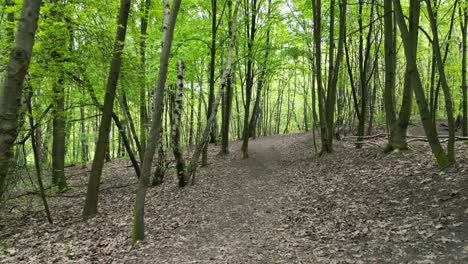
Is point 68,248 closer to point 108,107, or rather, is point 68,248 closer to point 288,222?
point 108,107

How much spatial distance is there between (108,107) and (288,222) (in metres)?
5.96

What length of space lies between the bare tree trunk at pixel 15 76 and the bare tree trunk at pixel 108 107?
4800mm

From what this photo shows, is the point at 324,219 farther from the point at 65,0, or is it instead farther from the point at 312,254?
the point at 65,0

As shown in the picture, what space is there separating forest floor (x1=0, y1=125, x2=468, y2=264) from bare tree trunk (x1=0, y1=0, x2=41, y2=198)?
3500 millimetres

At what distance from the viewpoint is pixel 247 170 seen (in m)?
14.1

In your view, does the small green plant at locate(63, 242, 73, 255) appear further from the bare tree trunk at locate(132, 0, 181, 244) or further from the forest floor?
the bare tree trunk at locate(132, 0, 181, 244)

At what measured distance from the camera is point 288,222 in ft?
23.5

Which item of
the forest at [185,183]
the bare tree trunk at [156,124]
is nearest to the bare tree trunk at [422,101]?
the forest at [185,183]

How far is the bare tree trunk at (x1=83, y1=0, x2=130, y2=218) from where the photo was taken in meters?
8.53

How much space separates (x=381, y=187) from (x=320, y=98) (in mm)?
7158

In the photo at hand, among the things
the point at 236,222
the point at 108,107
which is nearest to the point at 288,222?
the point at 236,222

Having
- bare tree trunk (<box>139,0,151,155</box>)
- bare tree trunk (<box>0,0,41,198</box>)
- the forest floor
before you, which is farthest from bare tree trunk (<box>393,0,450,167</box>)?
bare tree trunk (<box>139,0,151,155</box>)

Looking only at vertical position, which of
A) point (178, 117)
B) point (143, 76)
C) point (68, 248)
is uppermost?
point (143, 76)

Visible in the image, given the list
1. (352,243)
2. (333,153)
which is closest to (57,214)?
(352,243)
